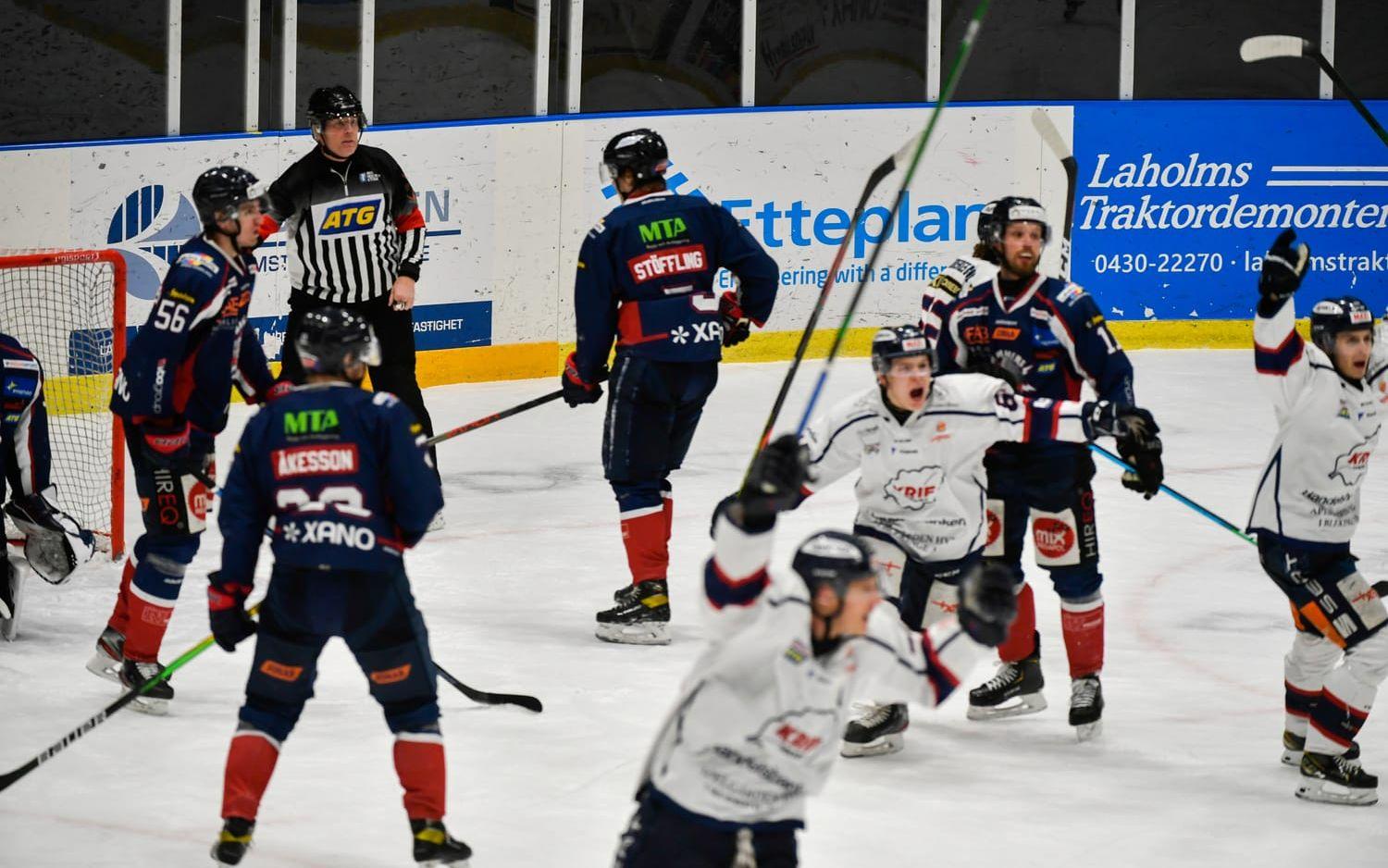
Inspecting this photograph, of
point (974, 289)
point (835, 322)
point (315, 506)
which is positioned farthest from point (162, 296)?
point (835, 322)

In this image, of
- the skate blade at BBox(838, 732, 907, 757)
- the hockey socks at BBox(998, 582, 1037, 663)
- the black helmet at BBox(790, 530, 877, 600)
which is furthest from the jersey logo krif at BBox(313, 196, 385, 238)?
the black helmet at BBox(790, 530, 877, 600)

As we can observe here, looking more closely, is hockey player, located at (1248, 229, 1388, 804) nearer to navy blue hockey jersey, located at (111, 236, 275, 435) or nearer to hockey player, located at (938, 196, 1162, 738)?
hockey player, located at (938, 196, 1162, 738)

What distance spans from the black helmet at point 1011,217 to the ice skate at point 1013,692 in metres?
1.20

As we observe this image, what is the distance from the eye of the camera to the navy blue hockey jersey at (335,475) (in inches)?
163

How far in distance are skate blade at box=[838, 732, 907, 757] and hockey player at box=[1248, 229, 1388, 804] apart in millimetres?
1033

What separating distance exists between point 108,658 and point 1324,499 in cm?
335

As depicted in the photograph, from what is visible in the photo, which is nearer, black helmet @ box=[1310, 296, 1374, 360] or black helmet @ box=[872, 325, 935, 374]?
black helmet @ box=[1310, 296, 1374, 360]

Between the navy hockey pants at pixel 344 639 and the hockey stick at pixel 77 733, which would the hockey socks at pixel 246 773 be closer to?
the navy hockey pants at pixel 344 639

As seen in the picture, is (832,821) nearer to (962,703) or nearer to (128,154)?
(962,703)

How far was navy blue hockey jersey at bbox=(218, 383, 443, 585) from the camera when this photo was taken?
4.13m

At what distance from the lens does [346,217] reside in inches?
305

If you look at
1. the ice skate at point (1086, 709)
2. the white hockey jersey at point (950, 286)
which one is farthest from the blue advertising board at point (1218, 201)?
the ice skate at point (1086, 709)

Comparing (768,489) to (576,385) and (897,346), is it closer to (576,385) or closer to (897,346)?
(897,346)

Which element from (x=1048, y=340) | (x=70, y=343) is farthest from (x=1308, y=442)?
(x=70, y=343)
